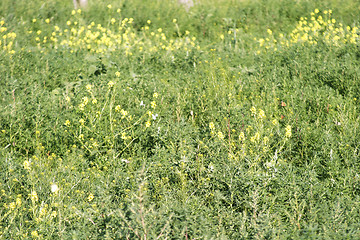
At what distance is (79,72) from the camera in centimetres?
593

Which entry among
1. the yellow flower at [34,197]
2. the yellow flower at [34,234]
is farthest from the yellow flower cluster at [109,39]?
the yellow flower at [34,234]

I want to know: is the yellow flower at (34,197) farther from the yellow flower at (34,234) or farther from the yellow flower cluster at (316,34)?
the yellow flower cluster at (316,34)

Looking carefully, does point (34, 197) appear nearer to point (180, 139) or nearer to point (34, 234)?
point (34, 234)

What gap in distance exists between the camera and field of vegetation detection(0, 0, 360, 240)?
10.0ft

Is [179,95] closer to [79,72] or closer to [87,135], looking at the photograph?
[87,135]

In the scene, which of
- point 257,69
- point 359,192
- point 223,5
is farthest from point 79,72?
point 223,5

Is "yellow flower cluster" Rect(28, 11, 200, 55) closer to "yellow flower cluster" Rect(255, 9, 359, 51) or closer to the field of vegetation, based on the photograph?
the field of vegetation

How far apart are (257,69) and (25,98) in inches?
130

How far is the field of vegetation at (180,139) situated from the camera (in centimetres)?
306

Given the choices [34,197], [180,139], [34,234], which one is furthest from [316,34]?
[34,234]

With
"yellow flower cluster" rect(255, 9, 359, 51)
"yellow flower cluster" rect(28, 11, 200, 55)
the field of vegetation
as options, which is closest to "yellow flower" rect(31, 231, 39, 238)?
the field of vegetation

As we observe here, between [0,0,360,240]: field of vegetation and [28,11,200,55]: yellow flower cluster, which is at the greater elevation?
[0,0,360,240]: field of vegetation

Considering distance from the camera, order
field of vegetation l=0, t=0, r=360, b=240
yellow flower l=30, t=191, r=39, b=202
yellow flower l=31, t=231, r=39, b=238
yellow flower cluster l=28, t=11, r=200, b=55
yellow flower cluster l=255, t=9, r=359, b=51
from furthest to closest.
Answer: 1. yellow flower cluster l=28, t=11, r=200, b=55
2. yellow flower cluster l=255, t=9, r=359, b=51
3. yellow flower l=30, t=191, r=39, b=202
4. field of vegetation l=0, t=0, r=360, b=240
5. yellow flower l=31, t=231, r=39, b=238

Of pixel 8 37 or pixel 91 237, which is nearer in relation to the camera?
pixel 91 237
